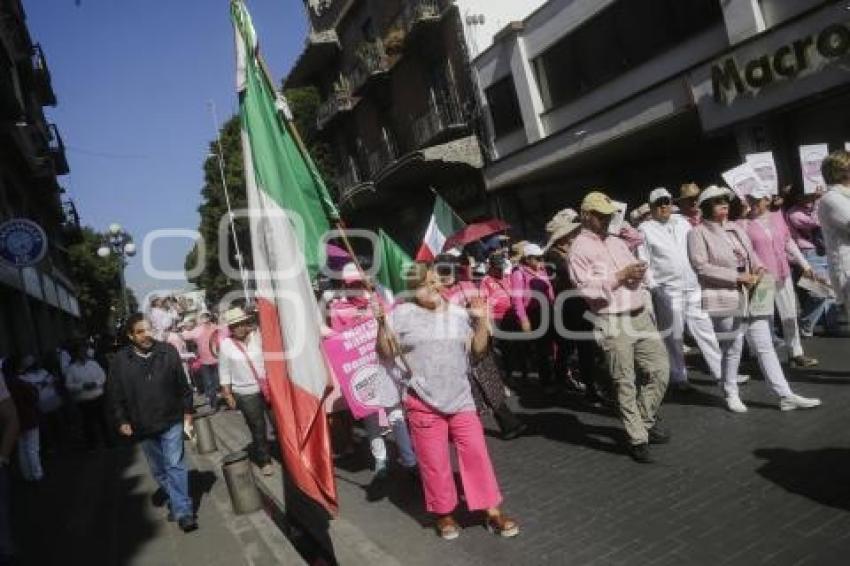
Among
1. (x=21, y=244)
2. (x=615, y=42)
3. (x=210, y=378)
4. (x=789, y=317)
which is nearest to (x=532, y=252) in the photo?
(x=789, y=317)

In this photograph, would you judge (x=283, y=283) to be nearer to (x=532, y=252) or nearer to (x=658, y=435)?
(x=658, y=435)

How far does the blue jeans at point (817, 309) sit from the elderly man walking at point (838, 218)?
155 inches

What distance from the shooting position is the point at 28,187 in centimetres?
2506

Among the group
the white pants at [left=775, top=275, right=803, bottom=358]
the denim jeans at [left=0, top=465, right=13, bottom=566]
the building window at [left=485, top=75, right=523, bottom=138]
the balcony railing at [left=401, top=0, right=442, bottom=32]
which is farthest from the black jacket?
the balcony railing at [left=401, top=0, right=442, bottom=32]

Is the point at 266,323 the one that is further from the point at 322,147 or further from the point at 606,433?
the point at 322,147

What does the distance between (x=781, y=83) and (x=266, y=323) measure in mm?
10718

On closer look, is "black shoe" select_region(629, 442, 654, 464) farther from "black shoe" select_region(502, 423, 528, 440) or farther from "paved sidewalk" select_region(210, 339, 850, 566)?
"black shoe" select_region(502, 423, 528, 440)

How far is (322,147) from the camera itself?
34.6 meters

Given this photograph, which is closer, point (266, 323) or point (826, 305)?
point (266, 323)

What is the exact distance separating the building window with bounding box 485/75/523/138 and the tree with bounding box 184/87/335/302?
12.4m

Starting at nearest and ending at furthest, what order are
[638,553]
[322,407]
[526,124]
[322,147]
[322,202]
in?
[638,553] → [322,407] → [322,202] → [526,124] → [322,147]

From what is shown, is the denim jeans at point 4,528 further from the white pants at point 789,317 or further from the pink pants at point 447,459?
the white pants at point 789,317

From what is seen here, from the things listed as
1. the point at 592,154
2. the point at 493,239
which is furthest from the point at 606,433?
the point at 592,154

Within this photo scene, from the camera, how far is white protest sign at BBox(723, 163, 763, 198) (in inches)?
273
